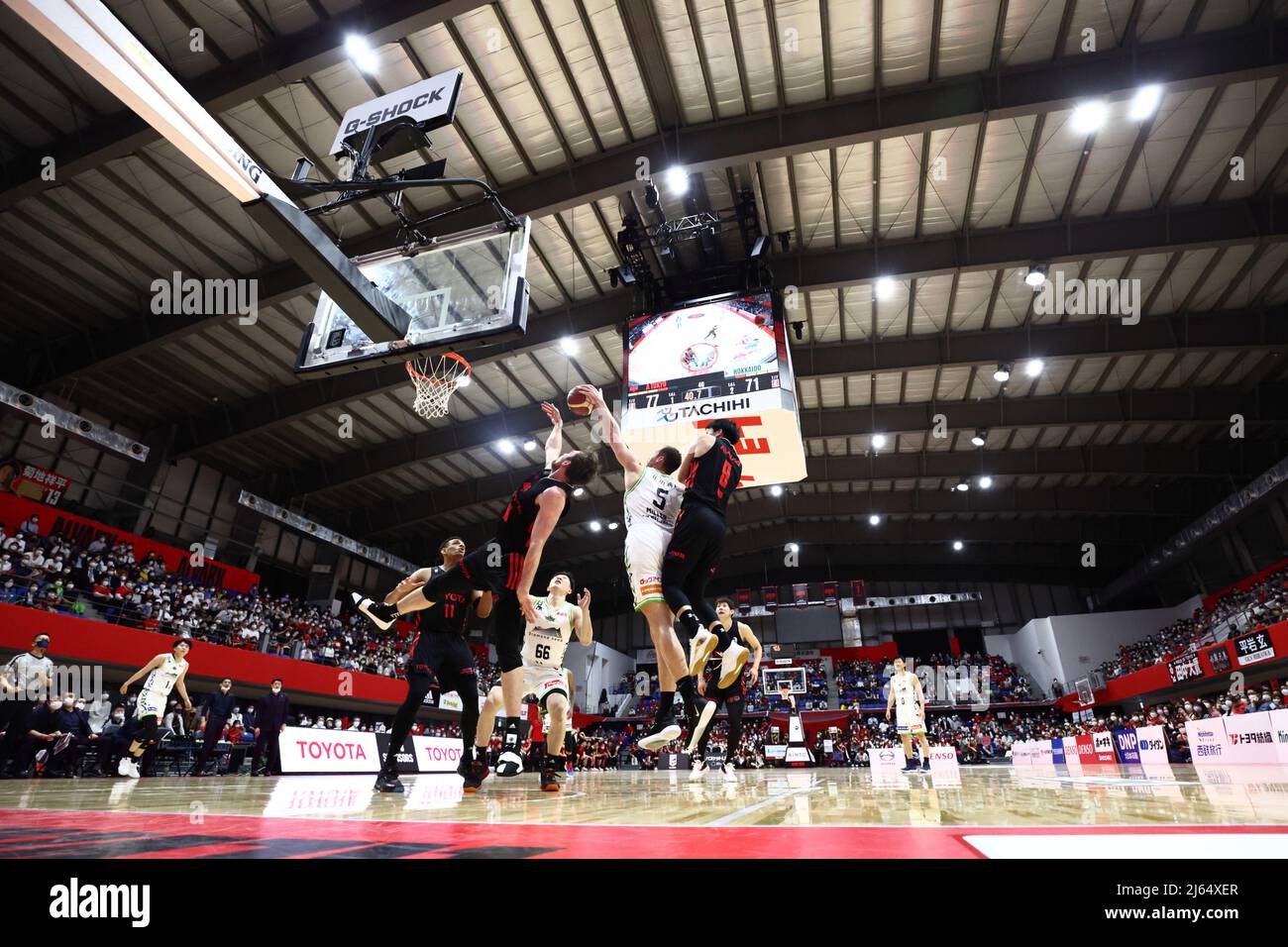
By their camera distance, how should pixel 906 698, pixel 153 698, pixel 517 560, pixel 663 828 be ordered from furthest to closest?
pixel 906 698, pixel 153 698, pixel 517 560, pixel 663 828

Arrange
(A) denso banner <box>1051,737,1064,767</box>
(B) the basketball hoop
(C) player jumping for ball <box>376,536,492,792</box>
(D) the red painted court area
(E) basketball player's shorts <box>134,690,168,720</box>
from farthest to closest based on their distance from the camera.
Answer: (A) denso banner <box>1051,737,1064,767</box>
(B) the basketball hoop
(E) basketball player's shorts <box>134,690,168,720</box>
(C) player jumping for ball <box>376,536,492,792</box>
(D) the red painted court area

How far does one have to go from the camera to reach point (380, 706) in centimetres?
2253

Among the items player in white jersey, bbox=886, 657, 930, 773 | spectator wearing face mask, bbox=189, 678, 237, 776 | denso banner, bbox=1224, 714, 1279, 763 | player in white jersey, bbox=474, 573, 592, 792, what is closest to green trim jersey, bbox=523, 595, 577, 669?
player in white jersey, bbox=474, 573, 592, 792

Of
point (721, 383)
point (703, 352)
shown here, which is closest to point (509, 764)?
point (721, 383)

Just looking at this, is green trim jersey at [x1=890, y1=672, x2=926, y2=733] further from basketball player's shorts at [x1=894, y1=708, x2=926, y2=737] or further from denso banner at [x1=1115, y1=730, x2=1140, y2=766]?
denso banner at [x1=1115, y1=730, x2=1140, y2=766]

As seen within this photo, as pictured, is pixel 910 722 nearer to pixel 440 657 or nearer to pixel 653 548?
pixel 440 657

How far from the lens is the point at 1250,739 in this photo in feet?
40.9

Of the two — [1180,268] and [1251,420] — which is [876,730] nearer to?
[1251,420]

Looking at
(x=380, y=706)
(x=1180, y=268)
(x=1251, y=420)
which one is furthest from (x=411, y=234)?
(x=1251, y=420)

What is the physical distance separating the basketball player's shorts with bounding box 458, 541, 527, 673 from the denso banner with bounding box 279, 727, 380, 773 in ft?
33.9

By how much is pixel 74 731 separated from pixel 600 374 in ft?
43.3

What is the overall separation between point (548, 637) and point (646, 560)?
3.47 metres

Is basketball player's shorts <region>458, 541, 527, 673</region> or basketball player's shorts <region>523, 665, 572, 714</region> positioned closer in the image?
basketball player's shorts <region>458, 541, 527, 673</region>

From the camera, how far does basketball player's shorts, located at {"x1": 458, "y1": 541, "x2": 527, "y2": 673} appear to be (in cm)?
468
